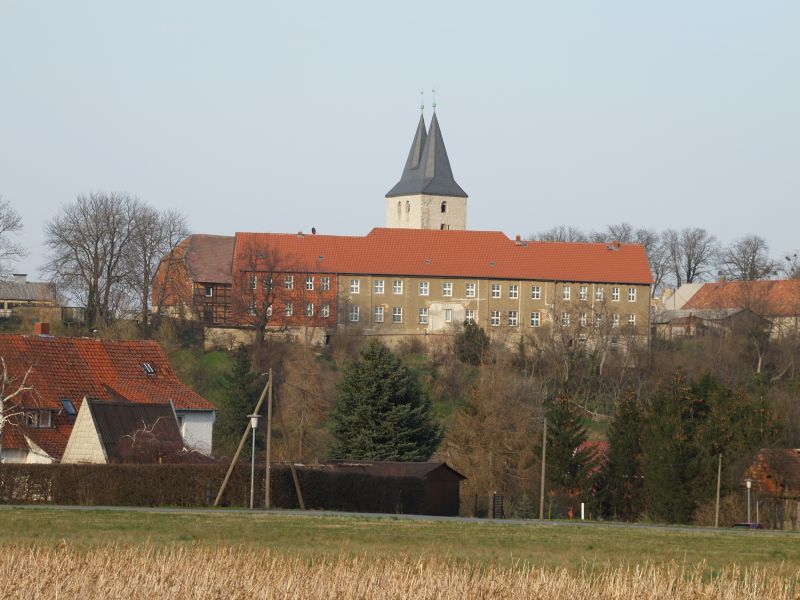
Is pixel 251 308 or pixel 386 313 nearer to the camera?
pixel 251 308

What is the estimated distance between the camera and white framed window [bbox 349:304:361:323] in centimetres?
8919

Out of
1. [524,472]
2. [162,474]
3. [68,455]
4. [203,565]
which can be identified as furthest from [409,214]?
[203,565]

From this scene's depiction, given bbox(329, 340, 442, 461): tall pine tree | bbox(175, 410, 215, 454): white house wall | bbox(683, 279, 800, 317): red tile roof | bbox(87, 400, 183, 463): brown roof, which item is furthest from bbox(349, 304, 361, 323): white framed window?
bbox(87, 400, 183, 463): brown roof

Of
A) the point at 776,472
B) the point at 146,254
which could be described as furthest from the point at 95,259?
the point at 776,472

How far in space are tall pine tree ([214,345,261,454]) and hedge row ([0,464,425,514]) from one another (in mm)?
23486

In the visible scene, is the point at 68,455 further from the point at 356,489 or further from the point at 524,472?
the point at 524,472

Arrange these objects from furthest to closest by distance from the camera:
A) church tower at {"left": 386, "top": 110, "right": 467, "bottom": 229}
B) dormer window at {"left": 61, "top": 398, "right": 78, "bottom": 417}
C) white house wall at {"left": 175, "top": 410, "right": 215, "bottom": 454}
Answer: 1. church tower at {"left": 386, "top": 110, "right": 467, "bottom": 229}
2. white house wall at {"left": 175, "top": 410, "right": 215, "bottom": 454}
3. dormer window at {"left": 61, "top": 398, "right": 78, "bottom": 417}

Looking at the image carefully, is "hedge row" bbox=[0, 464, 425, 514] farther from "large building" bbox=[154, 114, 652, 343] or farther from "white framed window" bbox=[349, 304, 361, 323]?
"white framed window" bbox=[349, 304, 361, 323]

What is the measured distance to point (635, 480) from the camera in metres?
51.5

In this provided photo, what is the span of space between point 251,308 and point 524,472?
32930 millimetres

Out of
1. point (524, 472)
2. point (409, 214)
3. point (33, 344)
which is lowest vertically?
point (524, 472)

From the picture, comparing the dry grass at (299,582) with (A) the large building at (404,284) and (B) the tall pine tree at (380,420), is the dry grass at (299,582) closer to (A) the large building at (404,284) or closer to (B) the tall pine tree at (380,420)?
(B) the tall pine tree at (380,420)

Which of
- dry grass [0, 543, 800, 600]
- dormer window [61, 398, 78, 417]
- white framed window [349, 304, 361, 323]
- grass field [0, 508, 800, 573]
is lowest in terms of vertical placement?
grass field [0, 508, 800, 573]

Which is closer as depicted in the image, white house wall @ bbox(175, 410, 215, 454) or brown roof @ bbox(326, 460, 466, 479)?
brown roof @ bbox(326, 460, 466, 479)
